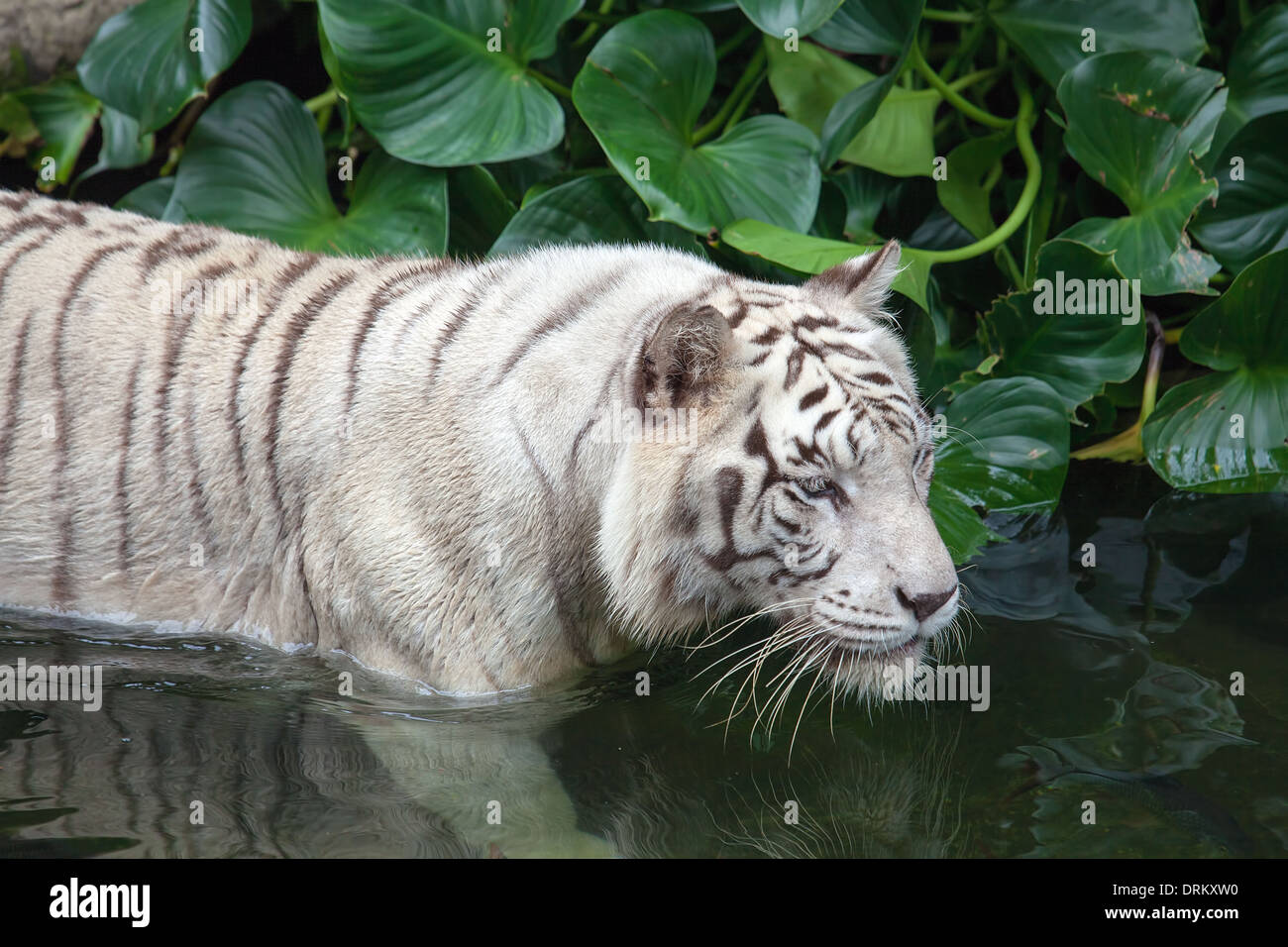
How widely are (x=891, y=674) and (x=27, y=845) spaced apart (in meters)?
1.78

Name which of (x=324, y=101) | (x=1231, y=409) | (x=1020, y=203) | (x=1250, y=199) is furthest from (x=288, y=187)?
(x=1250, y=199)

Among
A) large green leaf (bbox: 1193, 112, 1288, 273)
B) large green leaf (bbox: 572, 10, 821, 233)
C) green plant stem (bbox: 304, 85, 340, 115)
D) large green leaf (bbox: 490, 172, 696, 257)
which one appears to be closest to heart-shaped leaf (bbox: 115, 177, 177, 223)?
green plant stem (bbox: 304, 85, 340, 115)

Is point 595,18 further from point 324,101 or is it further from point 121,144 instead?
point 121,144

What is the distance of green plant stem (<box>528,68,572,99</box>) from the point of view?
4.34 meters

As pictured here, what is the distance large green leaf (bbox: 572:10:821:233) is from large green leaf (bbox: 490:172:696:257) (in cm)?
20

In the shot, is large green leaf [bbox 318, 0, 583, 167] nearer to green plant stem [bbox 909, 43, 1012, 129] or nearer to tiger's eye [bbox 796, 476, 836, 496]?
green plant stem [bbox 909, 43, 1012, 129]

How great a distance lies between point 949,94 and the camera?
4.46 metres

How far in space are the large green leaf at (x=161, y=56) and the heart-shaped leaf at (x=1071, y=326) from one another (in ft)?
9.10

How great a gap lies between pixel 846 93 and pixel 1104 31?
0.89 m

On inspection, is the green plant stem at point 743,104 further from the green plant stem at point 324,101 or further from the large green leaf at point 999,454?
the green plant stem at point 324,101

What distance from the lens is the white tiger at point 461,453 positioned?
266 cm

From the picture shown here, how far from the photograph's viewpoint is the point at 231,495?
3.14m
